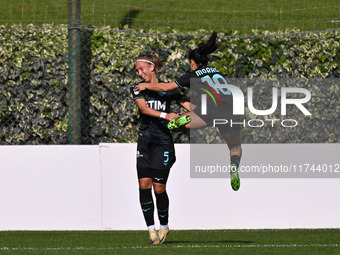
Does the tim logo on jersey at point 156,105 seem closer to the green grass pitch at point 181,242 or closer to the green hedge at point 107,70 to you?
the green grass pitch at point 181,242

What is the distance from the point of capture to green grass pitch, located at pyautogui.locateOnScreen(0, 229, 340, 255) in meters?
7.96

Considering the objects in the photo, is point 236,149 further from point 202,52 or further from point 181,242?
point 181,242

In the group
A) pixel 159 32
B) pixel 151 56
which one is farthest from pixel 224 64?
pixel 151 56

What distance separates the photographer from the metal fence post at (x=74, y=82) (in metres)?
11.3

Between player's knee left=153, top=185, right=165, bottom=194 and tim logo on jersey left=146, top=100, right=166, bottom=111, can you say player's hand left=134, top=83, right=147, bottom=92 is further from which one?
player's knee left=153, top=185, right=165, bottom=194

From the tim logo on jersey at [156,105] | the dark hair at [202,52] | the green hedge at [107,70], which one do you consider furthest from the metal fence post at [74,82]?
the dark hair at [202,52]

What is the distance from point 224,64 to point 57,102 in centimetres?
255

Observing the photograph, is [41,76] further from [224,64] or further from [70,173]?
[224,64]

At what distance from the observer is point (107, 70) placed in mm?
11602

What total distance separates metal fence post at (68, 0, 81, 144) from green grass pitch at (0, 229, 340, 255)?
61.5 inches

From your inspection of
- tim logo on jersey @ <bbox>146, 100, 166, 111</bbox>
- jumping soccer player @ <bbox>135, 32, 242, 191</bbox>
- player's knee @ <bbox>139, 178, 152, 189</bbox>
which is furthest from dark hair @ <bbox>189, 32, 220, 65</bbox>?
player's knee @ <bbox>139, 178, 152, 189</bbox>

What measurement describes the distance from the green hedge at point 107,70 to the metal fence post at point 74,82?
197 millimetres

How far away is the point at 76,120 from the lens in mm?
11383

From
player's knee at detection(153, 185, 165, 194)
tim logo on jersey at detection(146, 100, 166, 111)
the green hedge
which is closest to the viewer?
tim logo on jersey at detection(146, 100, 166, 111)
